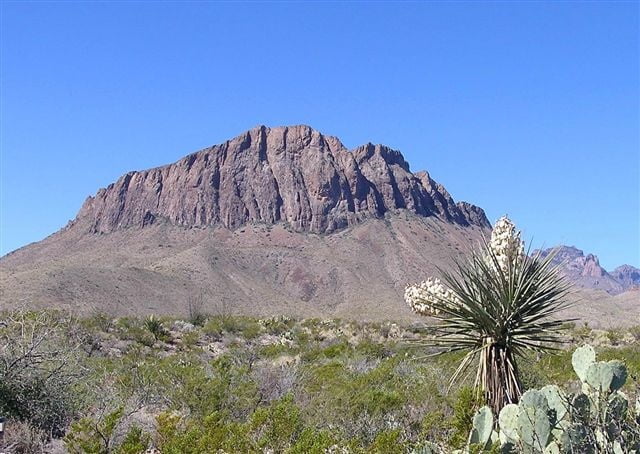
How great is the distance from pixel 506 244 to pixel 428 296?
40.1 inches

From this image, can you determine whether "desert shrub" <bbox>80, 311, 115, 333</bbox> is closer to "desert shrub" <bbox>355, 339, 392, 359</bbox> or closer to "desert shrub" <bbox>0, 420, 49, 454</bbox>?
"desert shrub" <bbox>355, 339, 392, 359</bbox>

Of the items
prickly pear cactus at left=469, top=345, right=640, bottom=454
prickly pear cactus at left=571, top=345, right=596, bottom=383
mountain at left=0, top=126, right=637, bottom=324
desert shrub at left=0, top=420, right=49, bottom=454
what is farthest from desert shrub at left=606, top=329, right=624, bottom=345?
mountain at left=0, top=126, right=637, bottom=324

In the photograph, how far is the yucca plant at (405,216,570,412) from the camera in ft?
22.6

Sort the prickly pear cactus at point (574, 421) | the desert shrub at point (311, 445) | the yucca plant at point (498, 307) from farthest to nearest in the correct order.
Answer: the yucca plant at point (498, 307) → the desert shrub at point (311, 445) → the prickly pear cactus at point (574, 421)

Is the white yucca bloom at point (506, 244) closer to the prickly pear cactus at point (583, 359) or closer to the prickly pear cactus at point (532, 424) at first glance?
the prickly pear cactus at point (583, 359)

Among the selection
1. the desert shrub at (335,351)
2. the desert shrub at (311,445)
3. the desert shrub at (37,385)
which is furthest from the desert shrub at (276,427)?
the desert shrub at (335,351)

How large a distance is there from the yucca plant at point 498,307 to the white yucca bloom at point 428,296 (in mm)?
11

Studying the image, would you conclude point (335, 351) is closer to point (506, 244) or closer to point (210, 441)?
point (506, 244)

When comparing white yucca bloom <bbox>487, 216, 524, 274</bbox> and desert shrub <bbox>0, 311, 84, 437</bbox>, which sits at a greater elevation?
white yucca bloom <bbox>487, 216, 524, 274</bbox>

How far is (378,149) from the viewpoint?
390ft

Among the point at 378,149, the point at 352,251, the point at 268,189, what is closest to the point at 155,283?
the point at 352,251

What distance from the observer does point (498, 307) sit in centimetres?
694

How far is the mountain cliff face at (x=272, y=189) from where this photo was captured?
10169 centimetres

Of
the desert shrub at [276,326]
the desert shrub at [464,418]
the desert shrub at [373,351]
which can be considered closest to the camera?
the desert shrub at [464,418]
